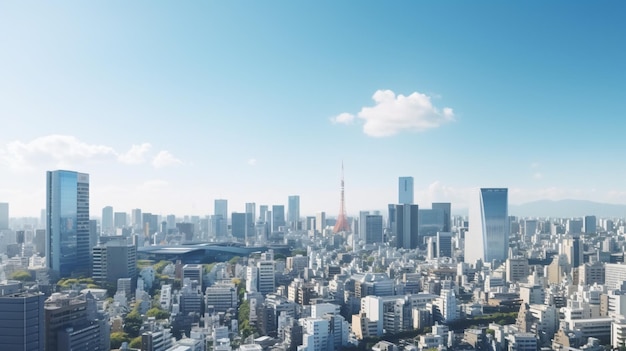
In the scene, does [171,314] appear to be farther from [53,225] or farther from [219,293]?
[53,225]

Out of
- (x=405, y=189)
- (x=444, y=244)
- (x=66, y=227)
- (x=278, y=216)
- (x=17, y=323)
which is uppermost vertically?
(x=405, y=189)

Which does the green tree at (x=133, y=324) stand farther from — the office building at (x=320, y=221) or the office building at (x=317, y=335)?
the office building at (x=320, y=221)

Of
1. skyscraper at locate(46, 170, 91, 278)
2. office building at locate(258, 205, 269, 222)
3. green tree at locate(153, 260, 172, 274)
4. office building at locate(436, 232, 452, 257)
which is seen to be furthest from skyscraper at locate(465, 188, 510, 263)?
office building at locate(258, 205, 269, 222)

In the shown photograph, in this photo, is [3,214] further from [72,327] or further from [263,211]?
[263,211]

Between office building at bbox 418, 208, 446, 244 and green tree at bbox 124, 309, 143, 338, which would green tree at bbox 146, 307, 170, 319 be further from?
office building at bbox 418, 208, 446, 244

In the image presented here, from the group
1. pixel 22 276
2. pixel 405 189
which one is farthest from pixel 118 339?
pixel 405 189
